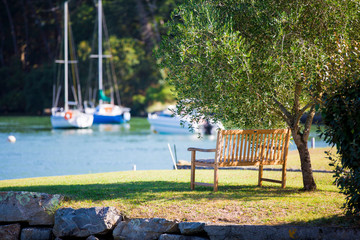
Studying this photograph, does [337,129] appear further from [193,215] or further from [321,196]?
[193,215]

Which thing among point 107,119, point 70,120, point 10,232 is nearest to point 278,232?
point 10,232

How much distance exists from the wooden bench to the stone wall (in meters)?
2.01

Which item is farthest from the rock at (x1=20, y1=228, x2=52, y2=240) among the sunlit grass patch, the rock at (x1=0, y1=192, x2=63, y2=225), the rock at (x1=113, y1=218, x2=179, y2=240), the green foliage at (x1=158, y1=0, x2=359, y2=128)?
the green foliage at (x1=158, y1=0, x2=359, y2=128)

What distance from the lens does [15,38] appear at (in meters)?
78.1

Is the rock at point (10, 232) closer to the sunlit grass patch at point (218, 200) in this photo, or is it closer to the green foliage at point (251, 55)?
the sunlit grass patch at point (218, 200)

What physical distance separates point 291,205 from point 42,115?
6473 cm

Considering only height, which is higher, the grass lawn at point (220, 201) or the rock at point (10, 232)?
the grass lawn at point (220, 201)

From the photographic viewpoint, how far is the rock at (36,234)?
30.1ft

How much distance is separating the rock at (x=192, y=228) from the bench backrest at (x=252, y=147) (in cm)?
203

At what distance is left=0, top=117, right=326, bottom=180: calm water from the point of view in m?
23.3

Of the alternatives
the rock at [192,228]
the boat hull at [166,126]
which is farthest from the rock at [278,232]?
the boat hull at [166,126]

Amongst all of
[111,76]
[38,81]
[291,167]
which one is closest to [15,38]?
[38,81]

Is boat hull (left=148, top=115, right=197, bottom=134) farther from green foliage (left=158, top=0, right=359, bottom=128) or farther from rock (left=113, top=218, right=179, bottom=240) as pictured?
rock (left=113, top=218, right=179, bottom=240)

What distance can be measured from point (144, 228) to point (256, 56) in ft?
14.0
